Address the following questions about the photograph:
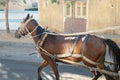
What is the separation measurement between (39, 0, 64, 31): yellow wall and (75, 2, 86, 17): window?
4.06ft

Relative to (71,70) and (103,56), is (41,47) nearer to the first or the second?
(103,56)

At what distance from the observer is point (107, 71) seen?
741cm

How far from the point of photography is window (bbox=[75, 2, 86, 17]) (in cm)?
2294

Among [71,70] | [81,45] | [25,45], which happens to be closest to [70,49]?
[81,45]

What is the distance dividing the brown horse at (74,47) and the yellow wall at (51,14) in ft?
50.7

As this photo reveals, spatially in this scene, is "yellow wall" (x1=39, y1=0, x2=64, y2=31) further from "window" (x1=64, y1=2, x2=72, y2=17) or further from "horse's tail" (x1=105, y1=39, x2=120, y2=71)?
"horse's tail" (x1=105, y1=39, x2=120, y2=71)

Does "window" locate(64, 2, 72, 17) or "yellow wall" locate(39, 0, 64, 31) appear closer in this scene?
"window" locate(64, 2, 72, 17)

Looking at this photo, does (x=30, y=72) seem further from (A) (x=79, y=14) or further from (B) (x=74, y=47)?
(A) (x=79, y=14)

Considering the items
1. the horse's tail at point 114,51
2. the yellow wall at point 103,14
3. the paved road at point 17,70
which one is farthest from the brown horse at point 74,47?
the yellow wall at point 103,14

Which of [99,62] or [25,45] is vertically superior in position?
[99,62]

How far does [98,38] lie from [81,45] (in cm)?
45

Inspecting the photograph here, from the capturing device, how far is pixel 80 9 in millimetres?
22969

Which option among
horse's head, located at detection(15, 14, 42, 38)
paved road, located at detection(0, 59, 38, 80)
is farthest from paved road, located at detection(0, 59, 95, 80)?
horse's head, located at detection(15, 14, 42, 38)

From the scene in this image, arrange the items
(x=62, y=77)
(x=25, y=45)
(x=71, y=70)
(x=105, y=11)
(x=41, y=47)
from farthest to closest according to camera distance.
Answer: (x=105, y=11)
(x=25, y=45)
(x=71, y=70)
(x=62, y=77)
(x=41, y=47)
